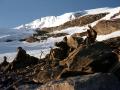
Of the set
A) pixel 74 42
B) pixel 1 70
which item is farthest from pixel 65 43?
pixel 1 70

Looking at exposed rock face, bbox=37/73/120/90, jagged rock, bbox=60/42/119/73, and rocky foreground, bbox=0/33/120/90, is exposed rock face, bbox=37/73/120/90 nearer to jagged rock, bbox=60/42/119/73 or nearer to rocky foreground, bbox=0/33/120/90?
rocky foreground, bbox=0/33/120/90

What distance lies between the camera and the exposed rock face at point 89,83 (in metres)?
9.00

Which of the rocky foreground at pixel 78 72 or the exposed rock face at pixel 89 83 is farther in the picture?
the rocky foreground at pixel 78 72

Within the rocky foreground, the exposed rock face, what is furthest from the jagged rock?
the exposed rock face

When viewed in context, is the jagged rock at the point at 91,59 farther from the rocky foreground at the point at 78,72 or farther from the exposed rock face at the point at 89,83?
the exposed rock face at the point at 89,83

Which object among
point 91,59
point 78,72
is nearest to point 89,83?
point 78,72

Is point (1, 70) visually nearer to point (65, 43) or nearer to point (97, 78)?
point (65, 43)

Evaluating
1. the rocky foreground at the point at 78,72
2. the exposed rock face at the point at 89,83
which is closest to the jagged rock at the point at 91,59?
the rocky foreground at the point at 78,72

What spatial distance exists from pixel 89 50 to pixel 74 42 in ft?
9.40

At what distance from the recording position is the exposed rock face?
29.5 ft

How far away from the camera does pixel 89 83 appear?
909cm

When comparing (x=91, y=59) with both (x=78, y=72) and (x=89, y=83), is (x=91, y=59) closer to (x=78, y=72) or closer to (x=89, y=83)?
(x=78, y=72)

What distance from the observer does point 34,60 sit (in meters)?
17.2

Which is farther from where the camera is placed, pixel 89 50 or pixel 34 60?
pixel 34 60
